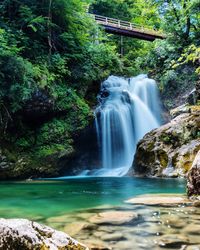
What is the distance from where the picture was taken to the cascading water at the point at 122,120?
15.9 m

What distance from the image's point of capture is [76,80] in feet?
52.0

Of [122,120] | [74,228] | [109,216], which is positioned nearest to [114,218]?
[109,216]

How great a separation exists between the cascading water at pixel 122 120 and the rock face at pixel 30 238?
460 inches

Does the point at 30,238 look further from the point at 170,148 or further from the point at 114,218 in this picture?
the point at 170,148

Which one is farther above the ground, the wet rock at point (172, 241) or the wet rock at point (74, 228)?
the wet rock at point (74, 228)

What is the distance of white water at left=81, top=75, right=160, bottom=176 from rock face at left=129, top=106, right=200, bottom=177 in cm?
164

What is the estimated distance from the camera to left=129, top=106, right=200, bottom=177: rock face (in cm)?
1183

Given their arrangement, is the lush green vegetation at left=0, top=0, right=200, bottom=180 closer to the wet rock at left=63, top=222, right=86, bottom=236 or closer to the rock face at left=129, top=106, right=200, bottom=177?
the rock face at left=129, top=106, right=200, bottom=177

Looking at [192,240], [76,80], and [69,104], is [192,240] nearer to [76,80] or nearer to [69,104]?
[69,104]

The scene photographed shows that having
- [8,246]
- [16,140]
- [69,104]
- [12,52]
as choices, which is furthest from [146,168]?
[8,246]

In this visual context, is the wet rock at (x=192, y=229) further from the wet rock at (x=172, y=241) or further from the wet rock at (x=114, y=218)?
the wet rock at (x=114, y=218)

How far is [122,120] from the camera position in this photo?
16.7m

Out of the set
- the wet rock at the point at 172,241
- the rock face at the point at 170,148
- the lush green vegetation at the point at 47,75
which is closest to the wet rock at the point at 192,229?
the wet rock at the point at 172,241

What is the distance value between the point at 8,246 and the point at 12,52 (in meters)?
10.6
